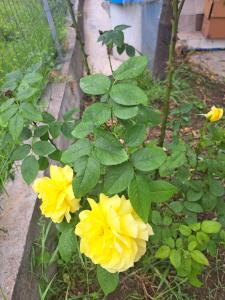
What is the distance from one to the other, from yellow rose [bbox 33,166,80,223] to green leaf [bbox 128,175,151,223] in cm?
20

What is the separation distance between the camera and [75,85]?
9.82 ft

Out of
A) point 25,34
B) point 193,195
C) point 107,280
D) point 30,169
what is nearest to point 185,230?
point 193,195

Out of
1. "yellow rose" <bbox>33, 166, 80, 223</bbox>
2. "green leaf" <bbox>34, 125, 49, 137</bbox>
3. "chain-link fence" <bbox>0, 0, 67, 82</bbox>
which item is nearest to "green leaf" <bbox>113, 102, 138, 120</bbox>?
"yellow rose" <bbox>33, 166, 80, 223</bbox>

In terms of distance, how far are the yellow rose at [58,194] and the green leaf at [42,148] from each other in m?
0.12

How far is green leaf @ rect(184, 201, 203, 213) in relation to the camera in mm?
1310

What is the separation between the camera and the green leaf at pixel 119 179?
2.78 feet

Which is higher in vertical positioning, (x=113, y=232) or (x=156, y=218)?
(x=113, y=232)

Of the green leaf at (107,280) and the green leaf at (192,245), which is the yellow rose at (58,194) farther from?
the green leaf at (192,245)

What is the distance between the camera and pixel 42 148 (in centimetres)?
112

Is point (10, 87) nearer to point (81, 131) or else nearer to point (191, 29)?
point (81, 131)

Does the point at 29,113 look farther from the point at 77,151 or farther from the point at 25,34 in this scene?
the point at 25,34

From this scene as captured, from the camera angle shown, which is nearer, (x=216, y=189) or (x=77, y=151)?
(x=77, y=151)

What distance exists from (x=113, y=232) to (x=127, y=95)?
0.34m

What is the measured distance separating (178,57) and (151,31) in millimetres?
391
